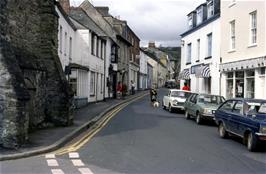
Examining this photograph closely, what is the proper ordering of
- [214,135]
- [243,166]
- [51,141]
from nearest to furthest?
[243,166], [51,141], [214,135]

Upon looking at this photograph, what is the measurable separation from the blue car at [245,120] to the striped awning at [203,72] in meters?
16.5

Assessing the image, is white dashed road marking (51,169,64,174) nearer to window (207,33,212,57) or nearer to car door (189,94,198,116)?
car door (189,94,198,116)

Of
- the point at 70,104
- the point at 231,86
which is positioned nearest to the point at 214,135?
the point at 70,104

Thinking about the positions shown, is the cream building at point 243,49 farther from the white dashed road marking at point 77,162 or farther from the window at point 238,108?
the white dashed road marking at point 77,162

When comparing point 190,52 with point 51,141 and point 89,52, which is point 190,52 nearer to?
point 89,52

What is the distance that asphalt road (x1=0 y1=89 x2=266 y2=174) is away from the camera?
32.4 ft

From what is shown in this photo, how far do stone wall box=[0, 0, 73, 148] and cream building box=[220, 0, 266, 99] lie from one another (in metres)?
10.7

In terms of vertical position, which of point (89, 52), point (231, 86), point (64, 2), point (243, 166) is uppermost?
point (64, 2)

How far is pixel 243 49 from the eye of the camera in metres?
25.9

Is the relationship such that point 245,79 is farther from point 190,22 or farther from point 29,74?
point 190,22

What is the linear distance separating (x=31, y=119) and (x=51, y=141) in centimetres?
291

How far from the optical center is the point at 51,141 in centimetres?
1357

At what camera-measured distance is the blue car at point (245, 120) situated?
12891 millimetres

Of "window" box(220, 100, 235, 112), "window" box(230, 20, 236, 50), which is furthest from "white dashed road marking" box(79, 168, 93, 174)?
"window" box(230, 20, 236, 50)
